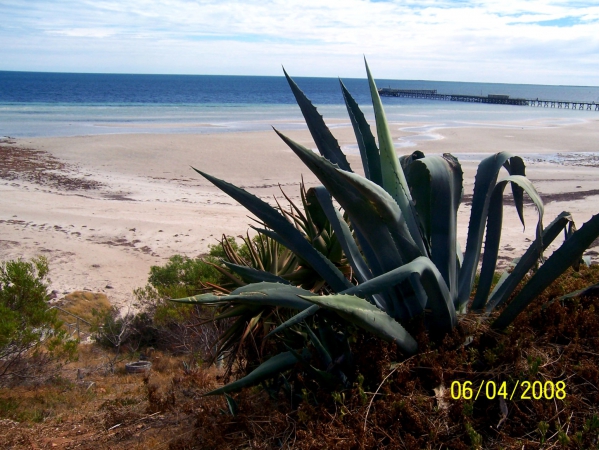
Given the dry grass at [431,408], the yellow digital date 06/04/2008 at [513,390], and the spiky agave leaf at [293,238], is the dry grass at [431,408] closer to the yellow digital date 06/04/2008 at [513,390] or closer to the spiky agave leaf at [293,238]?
the yellow digital date 06/04/2008 at [513,390]

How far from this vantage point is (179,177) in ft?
65.3

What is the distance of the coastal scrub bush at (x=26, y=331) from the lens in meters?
4.92

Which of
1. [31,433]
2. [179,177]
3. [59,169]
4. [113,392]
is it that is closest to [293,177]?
[179,177]

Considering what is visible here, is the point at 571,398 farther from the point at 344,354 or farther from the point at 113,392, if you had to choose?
the point at 113,392

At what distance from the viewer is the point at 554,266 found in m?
2.58

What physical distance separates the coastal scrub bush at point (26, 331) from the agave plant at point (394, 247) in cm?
304

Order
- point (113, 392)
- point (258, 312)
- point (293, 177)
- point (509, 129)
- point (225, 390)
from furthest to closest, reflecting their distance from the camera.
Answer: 1. point (509, 129)
2. point (293, 177)
3. point (113, 392)
4. point (258, 312)
5. point (225, 390)

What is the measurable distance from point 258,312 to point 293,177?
16.8 m

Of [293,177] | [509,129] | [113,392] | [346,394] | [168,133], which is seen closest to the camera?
[346,394]

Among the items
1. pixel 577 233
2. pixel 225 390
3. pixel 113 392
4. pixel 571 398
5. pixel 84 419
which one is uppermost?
pixel 577 233

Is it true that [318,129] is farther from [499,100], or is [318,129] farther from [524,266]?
[499,100]

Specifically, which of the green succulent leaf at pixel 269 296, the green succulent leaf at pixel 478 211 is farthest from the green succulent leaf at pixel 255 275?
the green succulent leaf at pixel 478 211

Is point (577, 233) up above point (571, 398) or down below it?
above

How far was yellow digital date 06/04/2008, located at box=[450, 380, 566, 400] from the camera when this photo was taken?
7.68 ft
